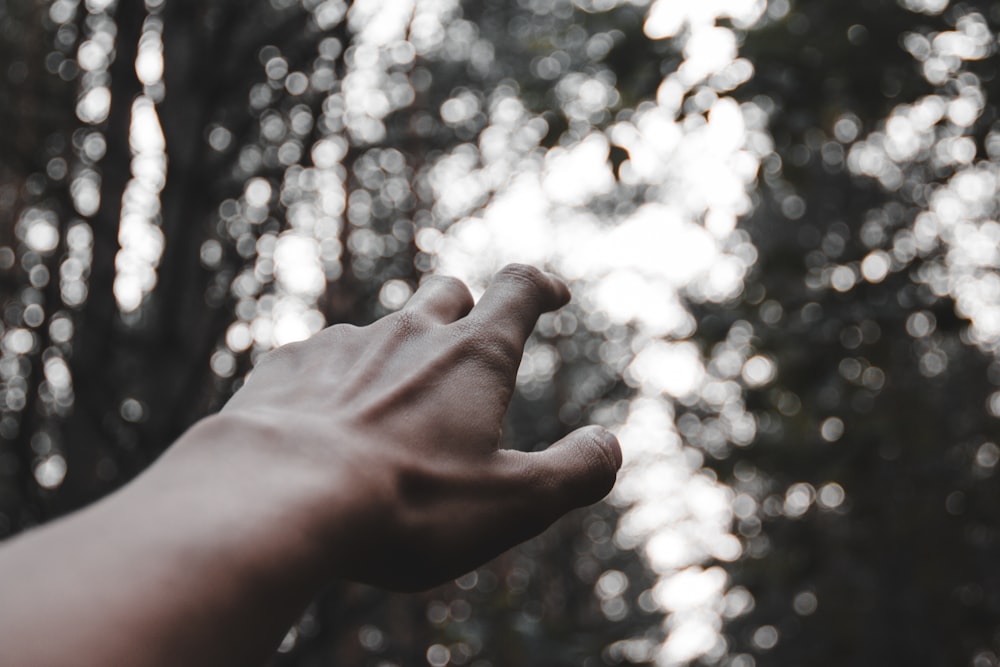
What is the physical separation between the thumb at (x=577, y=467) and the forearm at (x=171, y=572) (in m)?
0.29

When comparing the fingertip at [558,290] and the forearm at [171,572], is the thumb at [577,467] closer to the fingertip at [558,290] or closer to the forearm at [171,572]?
the fingertip at [558,290]

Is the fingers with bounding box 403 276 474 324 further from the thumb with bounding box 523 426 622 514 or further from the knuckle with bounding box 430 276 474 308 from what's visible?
the thumb with bounding box 523 426 622 514

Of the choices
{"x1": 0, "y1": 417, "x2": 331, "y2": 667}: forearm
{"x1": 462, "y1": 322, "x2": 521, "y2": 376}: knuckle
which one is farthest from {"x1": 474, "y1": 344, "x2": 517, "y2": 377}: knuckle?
{"x1": 0, "y1": 417, "x2": 331, "y2": 667}: forearm

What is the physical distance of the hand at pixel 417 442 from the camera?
2.37 ft

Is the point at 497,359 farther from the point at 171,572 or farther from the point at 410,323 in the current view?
the point at 171,572

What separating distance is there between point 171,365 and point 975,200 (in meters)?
8.02

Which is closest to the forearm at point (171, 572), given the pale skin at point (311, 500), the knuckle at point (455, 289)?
the pale skin at point (311, 500)

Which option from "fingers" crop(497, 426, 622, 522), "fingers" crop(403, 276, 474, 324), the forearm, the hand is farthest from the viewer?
"fingers" crop(403, 276, 474, 324)

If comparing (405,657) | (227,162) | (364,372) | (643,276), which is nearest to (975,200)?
(643,276)

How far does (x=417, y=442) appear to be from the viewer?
0.81 m

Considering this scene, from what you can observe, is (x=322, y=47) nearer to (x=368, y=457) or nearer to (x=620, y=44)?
(x=620, y=44)

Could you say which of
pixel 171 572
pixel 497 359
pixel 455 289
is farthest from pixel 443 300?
pixel 171 572

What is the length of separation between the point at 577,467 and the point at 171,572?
1.52ft

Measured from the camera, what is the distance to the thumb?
2.96ft
